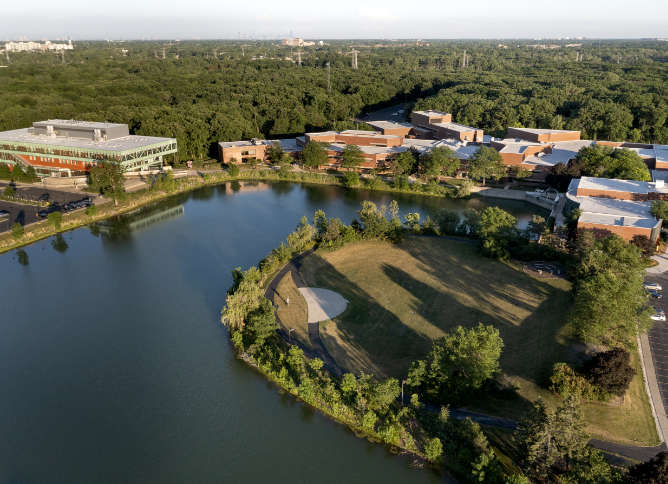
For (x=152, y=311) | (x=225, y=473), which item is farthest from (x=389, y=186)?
(x=225, y=473)

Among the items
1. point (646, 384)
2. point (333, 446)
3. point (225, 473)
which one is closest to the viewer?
point (225, 473)

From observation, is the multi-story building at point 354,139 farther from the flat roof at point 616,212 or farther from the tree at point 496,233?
the tree at point 496,233

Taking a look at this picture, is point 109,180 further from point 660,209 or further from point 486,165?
point 660,209

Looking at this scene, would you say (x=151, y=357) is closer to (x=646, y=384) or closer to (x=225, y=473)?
(x=225, y=473)

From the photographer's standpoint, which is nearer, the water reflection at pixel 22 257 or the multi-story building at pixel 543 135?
the water reflection at pixel 22 257

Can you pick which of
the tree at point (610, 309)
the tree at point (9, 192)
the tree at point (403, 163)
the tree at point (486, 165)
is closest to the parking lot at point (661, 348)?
the tree at point (610, 309)

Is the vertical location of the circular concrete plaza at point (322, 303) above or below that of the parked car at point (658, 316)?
below

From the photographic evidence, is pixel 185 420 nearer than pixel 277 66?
Yes
